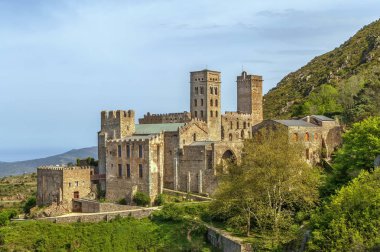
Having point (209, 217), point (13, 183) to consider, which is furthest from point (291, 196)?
point (13, 183)

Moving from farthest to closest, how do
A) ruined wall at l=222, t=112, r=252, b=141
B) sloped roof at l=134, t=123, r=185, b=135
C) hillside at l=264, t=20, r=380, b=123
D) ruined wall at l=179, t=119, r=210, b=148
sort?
hillside at l=264, t=20, r=380, b=123, ruined wall at l=222, t=112, r=252, b=141, sloped roof at l=134, t=123, r=185, b=135, ruined wall at l=179, t=119, r=210, b=148

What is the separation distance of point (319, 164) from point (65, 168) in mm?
27902

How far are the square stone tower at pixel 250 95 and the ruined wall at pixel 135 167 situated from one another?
82.7 feet

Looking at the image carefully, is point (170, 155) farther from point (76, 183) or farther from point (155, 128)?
point (76, 183)

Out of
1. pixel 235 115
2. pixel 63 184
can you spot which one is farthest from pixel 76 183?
pixel 235 115

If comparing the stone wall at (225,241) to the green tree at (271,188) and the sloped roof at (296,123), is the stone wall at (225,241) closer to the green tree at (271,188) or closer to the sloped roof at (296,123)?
the green tree at (271,188)

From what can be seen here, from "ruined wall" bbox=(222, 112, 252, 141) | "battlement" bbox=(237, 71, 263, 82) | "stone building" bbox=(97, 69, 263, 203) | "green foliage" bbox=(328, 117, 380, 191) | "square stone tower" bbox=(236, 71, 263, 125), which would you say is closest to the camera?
"green foliage" bbox=(328, 117, 380, 191)

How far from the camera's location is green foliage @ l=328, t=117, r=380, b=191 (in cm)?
4481

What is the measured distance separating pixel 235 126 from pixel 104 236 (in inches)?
1126

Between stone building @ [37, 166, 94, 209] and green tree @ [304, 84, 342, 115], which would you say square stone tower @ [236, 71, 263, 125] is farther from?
stone building @ [37, 166, 94, 209]

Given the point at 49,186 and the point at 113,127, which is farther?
the point at 113,127

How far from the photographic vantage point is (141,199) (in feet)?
190

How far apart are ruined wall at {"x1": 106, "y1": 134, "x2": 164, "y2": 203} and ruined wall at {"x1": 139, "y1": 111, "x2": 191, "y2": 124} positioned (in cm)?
825

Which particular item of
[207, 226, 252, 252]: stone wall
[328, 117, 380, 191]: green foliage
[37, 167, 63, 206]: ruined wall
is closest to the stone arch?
[207, 226, 252, 252]: stone wall
